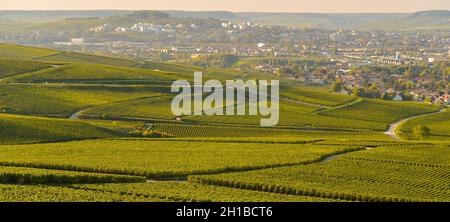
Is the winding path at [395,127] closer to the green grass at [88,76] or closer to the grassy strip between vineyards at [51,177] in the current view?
the green grass at [88,76]

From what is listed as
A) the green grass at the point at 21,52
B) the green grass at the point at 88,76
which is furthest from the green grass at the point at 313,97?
the green grass at the point at 21,52

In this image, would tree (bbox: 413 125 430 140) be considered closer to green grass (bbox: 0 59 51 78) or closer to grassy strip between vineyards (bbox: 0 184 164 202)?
grassy strip between vineyards (bbox: 0 184 164 202)

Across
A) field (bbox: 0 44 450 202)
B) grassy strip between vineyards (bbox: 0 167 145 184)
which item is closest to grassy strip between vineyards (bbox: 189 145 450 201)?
field (bbox: 0 44 450 202)

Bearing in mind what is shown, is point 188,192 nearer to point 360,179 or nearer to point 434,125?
point 360,179

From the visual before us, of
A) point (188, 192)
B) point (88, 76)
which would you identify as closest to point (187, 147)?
point (188, 192)
